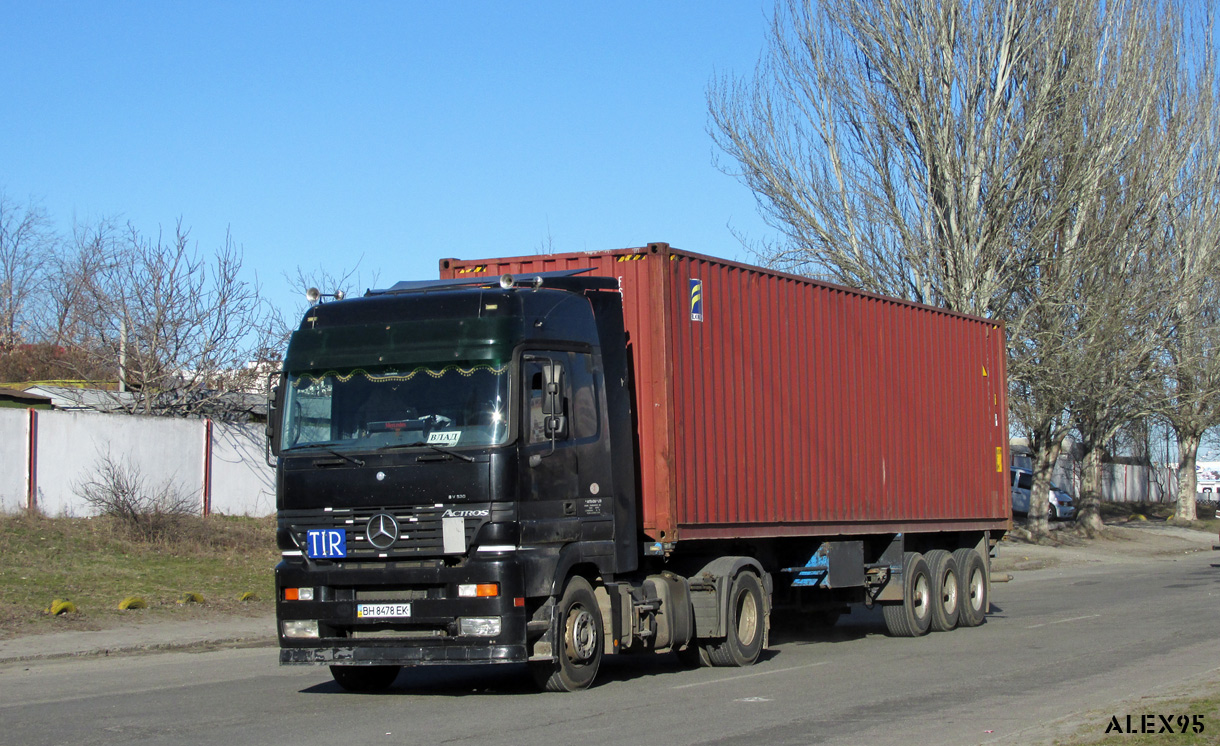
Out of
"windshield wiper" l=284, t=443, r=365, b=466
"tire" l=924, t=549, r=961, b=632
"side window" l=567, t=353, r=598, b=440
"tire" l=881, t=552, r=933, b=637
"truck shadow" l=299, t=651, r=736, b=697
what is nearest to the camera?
"windshield wiper" l=284, t=443, r=365, b=466

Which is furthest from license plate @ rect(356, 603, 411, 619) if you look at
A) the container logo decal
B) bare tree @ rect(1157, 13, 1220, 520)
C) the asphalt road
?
bare tree @ rect(1157, 13, 1220, 520)

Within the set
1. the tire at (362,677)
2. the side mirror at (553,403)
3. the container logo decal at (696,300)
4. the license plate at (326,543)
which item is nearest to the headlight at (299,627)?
the license plate at (326,543)

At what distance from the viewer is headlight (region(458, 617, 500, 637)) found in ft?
31.8

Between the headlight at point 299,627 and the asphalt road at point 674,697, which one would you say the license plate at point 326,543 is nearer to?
the headlight at point 299,627

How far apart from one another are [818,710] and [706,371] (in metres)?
3.80

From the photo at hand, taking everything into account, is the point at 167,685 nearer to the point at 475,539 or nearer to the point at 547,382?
the point at 475,539

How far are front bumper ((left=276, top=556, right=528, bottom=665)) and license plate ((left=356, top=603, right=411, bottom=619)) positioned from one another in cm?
3

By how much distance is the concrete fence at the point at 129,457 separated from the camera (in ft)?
68.7

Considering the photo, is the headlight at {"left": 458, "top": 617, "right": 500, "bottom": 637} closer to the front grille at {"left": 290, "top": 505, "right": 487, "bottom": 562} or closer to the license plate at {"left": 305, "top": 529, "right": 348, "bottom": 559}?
the front grille at {"left": 290, "top": 505, "right": 487, "bottom": 562}

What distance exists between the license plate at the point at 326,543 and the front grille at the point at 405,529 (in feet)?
0.11

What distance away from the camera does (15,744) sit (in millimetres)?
8234

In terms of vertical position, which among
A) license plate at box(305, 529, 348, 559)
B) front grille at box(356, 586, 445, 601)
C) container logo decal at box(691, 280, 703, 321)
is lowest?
front grille at box(356, 586, 445, 601)

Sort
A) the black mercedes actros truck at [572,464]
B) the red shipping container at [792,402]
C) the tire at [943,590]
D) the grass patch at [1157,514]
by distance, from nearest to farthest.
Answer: the black mercedes actros truck at [572,464], the red shipping container at [792,402], the tire at [943,590], the grass patch at [1157,514]

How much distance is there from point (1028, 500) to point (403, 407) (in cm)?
4204
